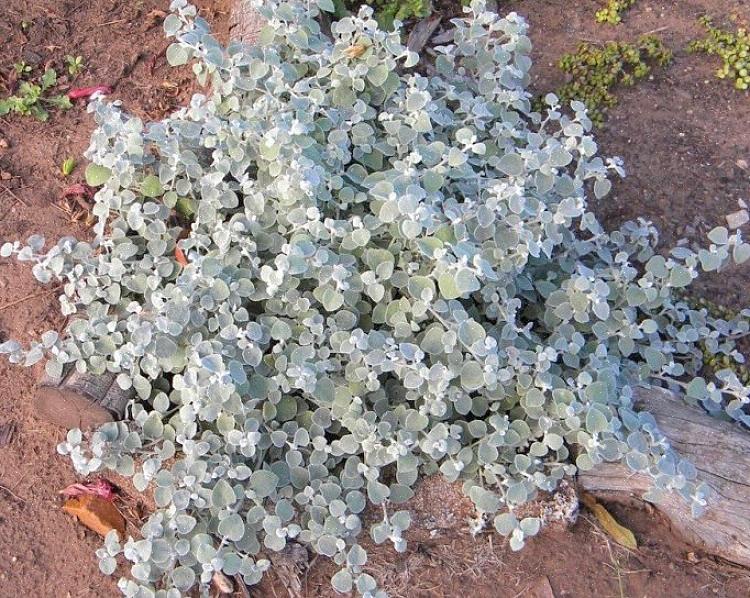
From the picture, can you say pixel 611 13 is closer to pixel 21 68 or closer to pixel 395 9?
pixel 395 9

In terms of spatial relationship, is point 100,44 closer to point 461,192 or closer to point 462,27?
point 462,27

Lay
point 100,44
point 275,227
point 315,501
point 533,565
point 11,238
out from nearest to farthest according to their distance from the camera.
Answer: point 315,501
point 533,565
point 275,227
point 11,238
point 100,44

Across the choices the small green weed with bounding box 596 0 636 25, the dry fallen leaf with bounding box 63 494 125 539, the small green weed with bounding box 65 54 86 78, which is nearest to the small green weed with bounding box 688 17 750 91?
the small green weed with bounding box 596 0 636 25

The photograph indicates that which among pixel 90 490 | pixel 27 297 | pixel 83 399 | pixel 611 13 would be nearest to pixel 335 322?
pixel 83 399

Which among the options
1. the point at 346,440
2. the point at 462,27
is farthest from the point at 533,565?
the point at 462,27

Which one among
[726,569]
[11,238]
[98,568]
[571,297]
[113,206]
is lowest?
[726,569]
